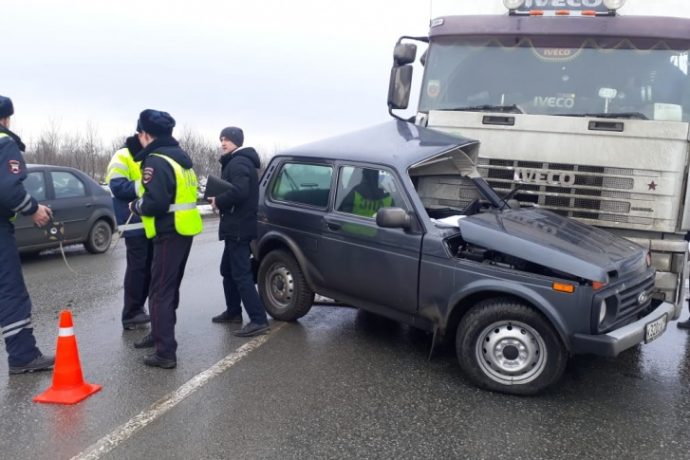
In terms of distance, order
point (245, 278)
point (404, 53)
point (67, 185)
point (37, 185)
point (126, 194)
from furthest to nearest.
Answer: point (67, 185), point (37, 185), point (404, 53), point (245, 278), point (126, 194)

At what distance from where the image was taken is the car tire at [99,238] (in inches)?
397

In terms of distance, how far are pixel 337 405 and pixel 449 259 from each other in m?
1.35

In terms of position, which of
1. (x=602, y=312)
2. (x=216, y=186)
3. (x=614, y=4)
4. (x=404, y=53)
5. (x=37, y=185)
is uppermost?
(x=614, y=4)

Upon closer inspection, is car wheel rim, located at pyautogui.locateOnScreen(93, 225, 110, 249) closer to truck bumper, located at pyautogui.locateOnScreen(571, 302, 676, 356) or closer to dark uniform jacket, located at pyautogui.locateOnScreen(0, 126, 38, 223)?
dark uniform jacket, located at pyautogui.locateOnScreen(0, 126, 38, 223)

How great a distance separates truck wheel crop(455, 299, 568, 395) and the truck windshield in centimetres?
262

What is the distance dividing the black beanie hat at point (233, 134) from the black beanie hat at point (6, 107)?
5.68 feet

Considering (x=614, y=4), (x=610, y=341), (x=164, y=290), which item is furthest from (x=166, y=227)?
(x=614, y=4)

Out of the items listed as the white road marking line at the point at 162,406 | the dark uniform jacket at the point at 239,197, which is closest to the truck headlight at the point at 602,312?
the white road marking line at the point at 162,406

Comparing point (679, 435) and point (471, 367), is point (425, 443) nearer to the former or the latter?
point (471, 367)

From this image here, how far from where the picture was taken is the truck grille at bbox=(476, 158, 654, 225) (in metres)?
5.46

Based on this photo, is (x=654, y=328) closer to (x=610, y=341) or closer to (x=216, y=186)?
(x=610, y=341)

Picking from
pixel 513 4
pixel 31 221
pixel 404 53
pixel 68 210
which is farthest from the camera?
pixel 68 210

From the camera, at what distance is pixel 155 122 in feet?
15.1

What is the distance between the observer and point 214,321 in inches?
232
